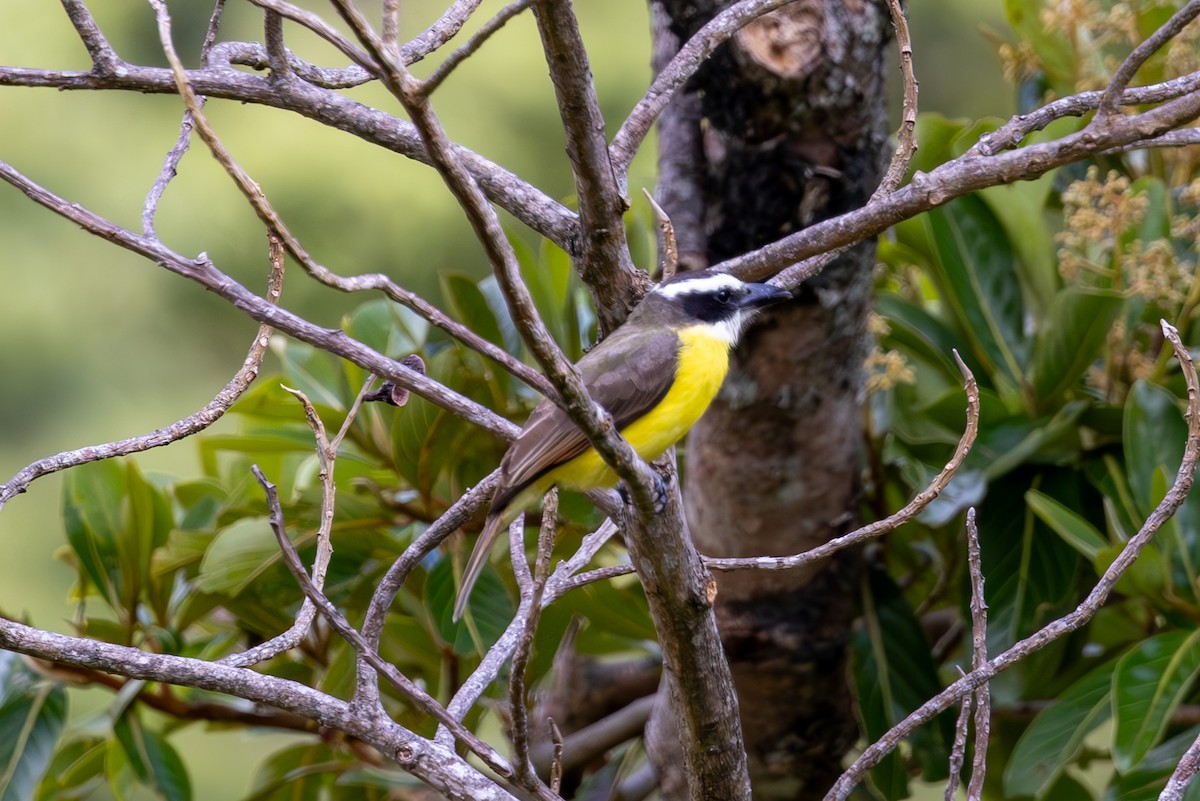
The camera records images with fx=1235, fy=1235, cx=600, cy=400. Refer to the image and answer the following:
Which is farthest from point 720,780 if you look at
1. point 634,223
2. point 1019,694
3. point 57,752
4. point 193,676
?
point 57,752

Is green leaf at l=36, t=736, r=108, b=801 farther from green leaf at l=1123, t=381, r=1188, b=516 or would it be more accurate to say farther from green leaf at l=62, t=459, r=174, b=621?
green leaf at l=1123, t=381, r=1188, b=516

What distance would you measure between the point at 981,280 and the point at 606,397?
1041 mm

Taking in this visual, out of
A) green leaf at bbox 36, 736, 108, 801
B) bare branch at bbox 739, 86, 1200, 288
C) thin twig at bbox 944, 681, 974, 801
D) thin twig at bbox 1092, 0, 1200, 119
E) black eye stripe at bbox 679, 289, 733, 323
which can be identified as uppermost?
black eye stripe at bbox 679, 289, 733, 323

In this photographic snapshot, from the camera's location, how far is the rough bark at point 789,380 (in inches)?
88.7

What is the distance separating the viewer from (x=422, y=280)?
5824 mm

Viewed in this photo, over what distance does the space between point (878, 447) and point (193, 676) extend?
181cm

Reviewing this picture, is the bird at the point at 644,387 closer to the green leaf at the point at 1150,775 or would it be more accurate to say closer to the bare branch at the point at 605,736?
the bare branch at the point at 605,736

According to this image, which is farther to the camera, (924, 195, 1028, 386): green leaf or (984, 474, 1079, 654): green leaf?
(924, 195, 1028, 386): green leaf

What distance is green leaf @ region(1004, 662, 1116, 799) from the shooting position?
233 cm

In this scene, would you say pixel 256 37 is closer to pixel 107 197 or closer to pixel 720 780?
pixel 107 197

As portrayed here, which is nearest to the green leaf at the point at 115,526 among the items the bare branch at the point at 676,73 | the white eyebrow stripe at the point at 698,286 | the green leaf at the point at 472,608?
the green leaf at the point at 472,608

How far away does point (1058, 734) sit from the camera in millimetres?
2361

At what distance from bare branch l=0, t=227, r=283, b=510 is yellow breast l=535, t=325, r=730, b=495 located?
0.62 m

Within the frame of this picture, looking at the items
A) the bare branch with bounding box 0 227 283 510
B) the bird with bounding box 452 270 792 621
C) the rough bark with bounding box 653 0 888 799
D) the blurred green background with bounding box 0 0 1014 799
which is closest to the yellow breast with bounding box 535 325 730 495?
the bird with bounding box 452 270 792 621
